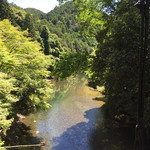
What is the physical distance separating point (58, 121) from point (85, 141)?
14.7ft

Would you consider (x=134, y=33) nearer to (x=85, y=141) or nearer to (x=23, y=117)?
(x=85, y=141)

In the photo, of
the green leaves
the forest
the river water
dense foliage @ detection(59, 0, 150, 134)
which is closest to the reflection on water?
the river water

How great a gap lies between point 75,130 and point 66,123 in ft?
5.41

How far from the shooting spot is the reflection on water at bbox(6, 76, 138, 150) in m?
11.1

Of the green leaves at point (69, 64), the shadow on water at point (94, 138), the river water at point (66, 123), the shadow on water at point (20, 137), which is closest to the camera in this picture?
the green leaves at point (69, 64)

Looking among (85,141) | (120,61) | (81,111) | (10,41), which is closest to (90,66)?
(120,61)

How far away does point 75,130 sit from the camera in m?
13.4

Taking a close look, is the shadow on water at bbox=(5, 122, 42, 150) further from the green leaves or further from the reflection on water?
the green leaves

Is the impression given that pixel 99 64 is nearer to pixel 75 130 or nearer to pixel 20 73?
pixel 20 73

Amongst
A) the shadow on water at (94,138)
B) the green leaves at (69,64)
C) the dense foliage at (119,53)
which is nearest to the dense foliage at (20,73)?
the green leaves at (69,64)

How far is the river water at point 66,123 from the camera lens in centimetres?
1146

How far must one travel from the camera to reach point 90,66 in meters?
8.98

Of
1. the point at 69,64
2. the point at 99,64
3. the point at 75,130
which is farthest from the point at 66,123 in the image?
the point at 99,64

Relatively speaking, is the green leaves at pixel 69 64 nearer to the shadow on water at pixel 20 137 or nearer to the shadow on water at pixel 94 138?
the shadow on water at pixel 94 138
